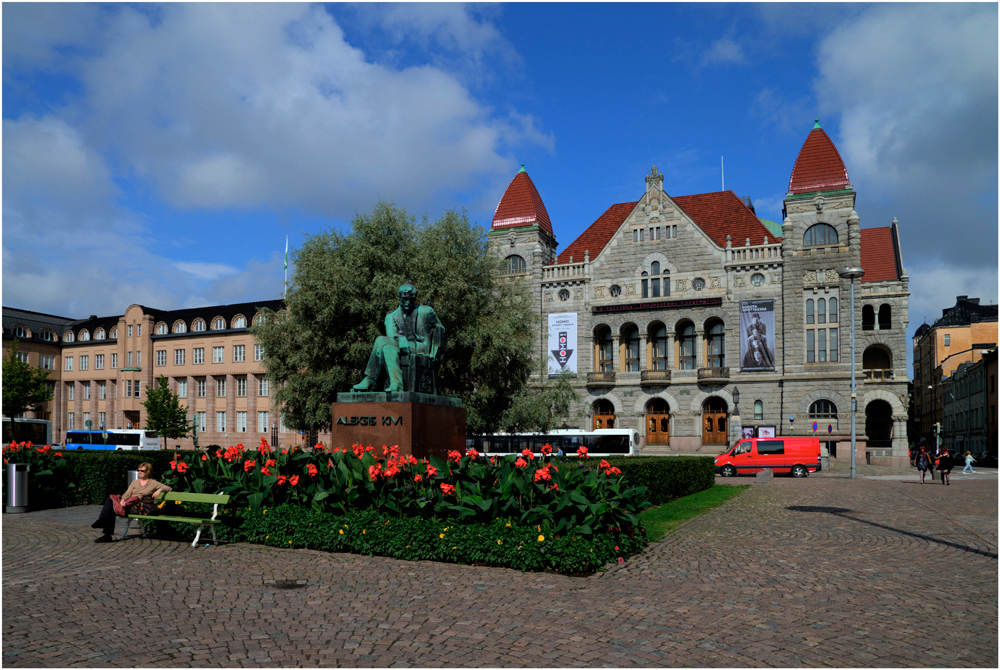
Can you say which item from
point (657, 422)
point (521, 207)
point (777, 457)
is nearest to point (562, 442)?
point (777, 457)

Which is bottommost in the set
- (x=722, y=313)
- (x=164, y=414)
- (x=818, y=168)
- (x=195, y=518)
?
(x=195, y=518)

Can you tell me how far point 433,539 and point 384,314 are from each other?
19.9 metres

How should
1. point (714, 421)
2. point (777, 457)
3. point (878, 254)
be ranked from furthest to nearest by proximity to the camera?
point (878, 254) < point (714, 421) < point (777, 457)

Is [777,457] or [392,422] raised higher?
[392,422]

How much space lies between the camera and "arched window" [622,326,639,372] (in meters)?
59.2

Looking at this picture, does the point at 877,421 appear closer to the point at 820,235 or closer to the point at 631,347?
the point at 820,235

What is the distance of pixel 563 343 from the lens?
5878cm

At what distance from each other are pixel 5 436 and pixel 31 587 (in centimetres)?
4308

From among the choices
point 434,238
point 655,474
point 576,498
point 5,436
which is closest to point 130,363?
point 5,436

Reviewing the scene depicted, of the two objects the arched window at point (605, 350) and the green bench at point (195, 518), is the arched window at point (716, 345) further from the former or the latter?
the green bench at point (195, 518)

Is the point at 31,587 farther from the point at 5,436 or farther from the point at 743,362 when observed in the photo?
the point at 743,362

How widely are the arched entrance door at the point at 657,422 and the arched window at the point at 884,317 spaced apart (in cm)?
1880

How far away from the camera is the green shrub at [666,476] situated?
18.5m

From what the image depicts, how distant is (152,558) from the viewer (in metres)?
10.5
